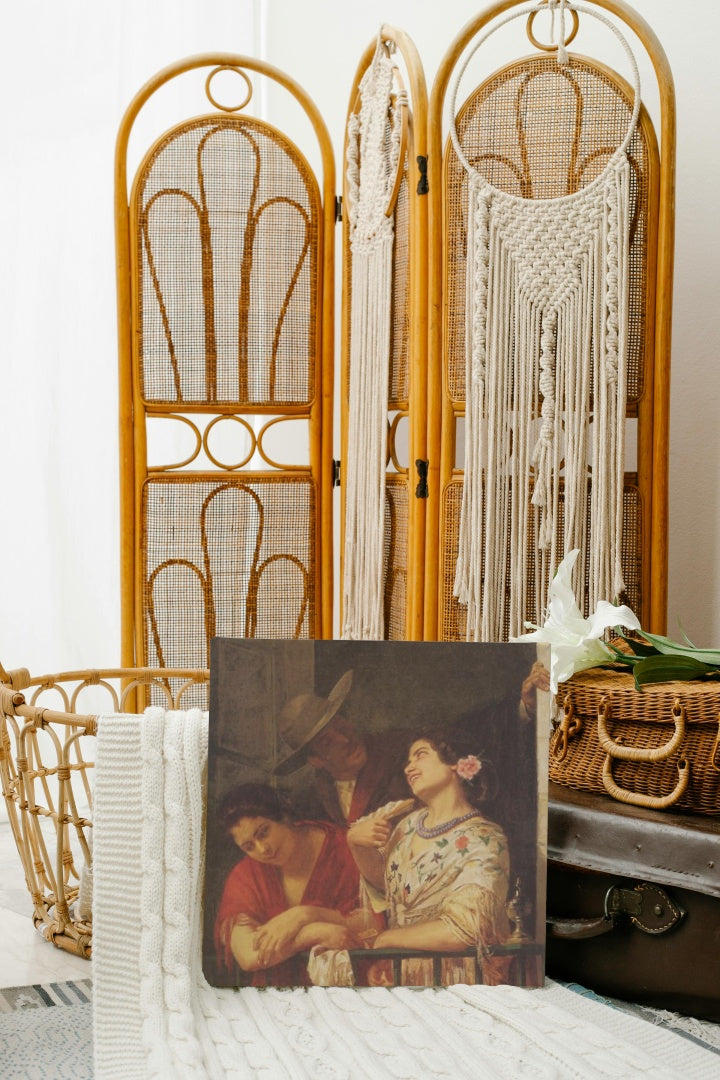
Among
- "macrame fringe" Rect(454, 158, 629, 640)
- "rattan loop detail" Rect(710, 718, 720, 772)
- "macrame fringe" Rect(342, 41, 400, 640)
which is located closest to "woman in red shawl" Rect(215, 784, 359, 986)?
"rattan loop detail" Rect(710, 718, 720, 772)

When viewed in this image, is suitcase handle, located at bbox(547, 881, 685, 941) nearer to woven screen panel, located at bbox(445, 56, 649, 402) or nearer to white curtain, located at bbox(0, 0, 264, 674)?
woven screen panel, located at bbox(445, 56, 649, 402)

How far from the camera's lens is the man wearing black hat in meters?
0.78

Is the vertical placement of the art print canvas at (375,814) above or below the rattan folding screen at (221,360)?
below

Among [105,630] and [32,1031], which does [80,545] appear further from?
[32,1031]

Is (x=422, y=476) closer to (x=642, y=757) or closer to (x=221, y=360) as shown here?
(x=221, y=360)

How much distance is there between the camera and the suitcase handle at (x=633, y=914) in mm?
784

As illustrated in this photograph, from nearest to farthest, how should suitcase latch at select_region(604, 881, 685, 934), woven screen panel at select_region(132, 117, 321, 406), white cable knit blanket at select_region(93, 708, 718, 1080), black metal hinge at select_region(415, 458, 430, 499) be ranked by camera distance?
white cable knit blanket at select_region(93, 708, 718, 1080), suitcase latch at select_region(604, 881, 685, 934), black metal hinge at select_region(415, 458, 430, 499), woven screen panel at select_region(132, 117, 321, 406)

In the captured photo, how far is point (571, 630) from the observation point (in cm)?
91

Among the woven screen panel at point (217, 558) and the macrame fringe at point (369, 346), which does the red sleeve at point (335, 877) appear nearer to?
the macrame fringe at point (369, 346)

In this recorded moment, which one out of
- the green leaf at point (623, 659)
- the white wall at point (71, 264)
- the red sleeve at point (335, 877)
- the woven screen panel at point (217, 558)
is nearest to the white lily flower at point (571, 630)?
the green leaf at point (623, 659)

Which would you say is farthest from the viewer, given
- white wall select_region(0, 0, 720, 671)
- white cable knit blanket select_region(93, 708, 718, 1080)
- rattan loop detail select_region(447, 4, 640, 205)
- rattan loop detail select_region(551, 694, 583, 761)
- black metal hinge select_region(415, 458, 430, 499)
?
white wall select_region(0, 0, 720, 671)

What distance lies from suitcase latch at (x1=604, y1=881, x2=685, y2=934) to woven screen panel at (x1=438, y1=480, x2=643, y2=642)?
45 cm

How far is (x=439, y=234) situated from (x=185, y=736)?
709 mm

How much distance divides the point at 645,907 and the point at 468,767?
0.17 metres
